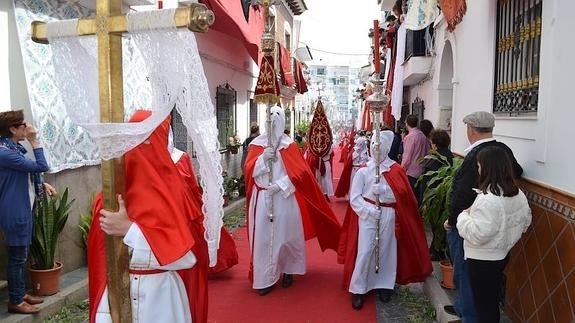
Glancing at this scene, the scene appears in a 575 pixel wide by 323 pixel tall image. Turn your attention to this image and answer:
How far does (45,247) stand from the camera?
15.6ft

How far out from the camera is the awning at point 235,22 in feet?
27.9

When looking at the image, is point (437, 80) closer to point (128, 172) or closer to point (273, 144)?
point (273, 144)

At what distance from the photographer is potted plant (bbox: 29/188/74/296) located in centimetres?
471

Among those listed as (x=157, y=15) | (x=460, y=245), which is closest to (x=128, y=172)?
(x=157, y=15)

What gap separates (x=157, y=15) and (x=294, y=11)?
21407mm

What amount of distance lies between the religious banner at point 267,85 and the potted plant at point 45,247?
2.27m

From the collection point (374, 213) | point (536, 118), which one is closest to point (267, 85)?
point (374, 213)

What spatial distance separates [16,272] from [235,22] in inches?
235

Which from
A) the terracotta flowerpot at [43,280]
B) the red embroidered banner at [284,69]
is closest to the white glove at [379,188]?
the terracotta flowerpot at [43,280]

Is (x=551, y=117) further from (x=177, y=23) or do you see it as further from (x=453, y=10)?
(x=453, y=10)

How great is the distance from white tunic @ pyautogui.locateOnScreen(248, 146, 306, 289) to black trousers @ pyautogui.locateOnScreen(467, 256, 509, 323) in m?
2.44

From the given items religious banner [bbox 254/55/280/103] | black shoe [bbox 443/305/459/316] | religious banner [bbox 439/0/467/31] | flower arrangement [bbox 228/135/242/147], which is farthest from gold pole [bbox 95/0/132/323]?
flower arrangement [bbox 228/135/242/147]

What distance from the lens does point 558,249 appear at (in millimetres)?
3480

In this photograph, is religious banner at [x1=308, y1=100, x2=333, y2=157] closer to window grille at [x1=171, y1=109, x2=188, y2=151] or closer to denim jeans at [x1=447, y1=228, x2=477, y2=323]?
window grille at [x1=171, y1=109, x2=188, y2=151]
